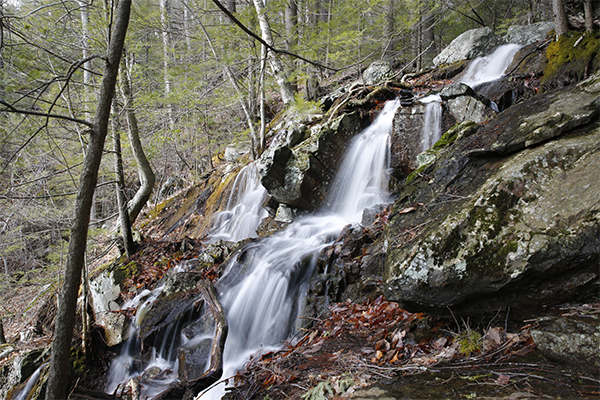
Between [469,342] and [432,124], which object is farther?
[432,124]

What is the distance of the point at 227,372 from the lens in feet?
14.0

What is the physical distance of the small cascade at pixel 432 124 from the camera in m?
6.90

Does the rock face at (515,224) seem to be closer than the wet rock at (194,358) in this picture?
Yes

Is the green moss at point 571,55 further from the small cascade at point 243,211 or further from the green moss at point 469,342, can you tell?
the small cascade at point 243,211

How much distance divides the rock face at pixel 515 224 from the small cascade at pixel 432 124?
3015mm

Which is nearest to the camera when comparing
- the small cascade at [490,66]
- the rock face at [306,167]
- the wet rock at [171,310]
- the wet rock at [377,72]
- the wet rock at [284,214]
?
the wet rock at [171,310]

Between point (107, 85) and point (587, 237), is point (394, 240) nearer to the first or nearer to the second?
point (587, 237)

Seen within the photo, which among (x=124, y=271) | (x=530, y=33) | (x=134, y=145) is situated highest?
(x=134, y=145)

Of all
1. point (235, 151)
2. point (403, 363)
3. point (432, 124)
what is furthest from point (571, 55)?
point (235, 151)

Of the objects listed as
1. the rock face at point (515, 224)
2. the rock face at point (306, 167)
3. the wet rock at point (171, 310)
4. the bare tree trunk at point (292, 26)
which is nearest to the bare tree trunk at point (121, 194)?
the wet rock at point (171, 310)

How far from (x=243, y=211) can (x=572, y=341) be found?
327 inches

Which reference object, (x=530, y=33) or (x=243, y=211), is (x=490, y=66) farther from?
(x=243, y=211)

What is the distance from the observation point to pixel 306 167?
758 cm

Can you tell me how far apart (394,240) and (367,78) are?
969cm
